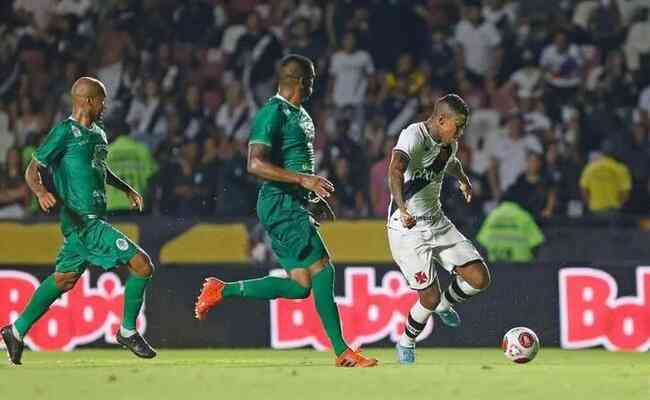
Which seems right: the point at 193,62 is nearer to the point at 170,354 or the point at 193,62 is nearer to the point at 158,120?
the point at 158,120

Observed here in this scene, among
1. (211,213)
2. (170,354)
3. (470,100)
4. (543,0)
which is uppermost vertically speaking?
(543,0)

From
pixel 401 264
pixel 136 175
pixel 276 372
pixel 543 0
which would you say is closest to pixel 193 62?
pixel 136 175

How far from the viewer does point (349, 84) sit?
771 inches

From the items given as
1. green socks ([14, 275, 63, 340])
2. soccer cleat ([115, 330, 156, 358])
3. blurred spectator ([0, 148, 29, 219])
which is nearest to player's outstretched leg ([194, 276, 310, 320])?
soccer cleat ([115, 330, 156, 358])

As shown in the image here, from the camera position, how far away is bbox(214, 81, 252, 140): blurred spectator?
63.1ft

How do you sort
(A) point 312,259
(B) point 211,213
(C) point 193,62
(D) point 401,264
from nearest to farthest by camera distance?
1. (A) point 312,259
2. (D) point 401,264
3. (B) point 211,213
4. (C) point 193,62

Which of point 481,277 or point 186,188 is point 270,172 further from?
point 186,188

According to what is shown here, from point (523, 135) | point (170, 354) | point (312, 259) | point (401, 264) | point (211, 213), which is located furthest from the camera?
point (523, 135)

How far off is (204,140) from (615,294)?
242 inches

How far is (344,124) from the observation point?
18.7 meters

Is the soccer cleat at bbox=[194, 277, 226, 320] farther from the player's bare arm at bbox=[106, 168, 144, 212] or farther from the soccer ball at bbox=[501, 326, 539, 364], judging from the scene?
the soccer ball at bbox=[501, 326, 539, 364]

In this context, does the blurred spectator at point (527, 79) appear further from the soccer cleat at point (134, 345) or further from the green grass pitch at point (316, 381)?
the soccer cleat at point (134, 345)

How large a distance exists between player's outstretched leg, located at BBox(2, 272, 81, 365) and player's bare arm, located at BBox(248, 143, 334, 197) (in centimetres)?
183

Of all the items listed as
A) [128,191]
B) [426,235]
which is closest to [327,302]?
[426,235]
